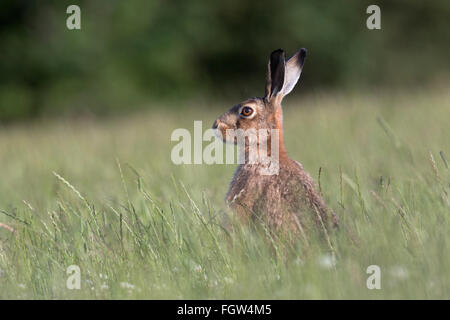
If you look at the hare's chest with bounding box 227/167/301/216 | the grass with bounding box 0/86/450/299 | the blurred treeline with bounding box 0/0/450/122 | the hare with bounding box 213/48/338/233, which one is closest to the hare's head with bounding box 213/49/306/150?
the hare with bounding box 213/48/338/233

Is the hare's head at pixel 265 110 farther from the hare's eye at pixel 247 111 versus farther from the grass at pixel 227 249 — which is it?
the grass at pixel 227 249

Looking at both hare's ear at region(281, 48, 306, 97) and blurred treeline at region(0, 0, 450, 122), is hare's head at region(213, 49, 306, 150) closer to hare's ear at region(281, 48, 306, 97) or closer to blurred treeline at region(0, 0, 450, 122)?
hare's ear at region(281, 48, 306, 97)

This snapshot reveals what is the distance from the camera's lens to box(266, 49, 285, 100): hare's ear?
4.79 meters

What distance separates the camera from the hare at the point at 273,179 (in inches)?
166

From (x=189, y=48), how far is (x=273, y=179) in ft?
76.6

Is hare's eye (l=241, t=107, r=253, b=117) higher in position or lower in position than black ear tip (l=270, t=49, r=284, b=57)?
lower

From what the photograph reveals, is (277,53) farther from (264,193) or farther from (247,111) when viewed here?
(264,193)

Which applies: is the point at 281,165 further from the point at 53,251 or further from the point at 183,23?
the point at 183,23

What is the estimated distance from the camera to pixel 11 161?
10.1m

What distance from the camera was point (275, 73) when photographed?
16.1ft

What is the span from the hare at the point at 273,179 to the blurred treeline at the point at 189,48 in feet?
59.9

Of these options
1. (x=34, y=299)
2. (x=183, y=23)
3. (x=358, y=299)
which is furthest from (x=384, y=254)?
(x=183, y=23)

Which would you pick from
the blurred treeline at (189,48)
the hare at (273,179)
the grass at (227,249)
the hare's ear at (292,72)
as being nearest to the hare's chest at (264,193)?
the hare at (273,179)

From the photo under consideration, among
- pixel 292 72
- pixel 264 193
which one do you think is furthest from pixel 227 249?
pixel 292 72
